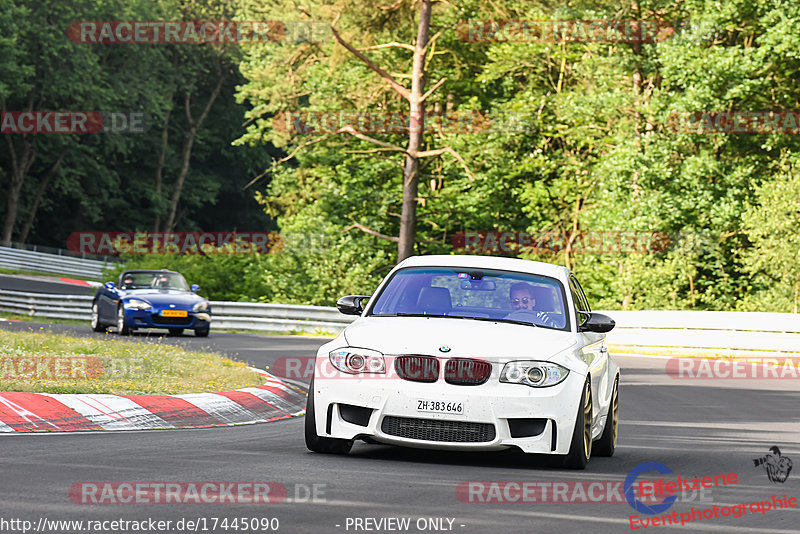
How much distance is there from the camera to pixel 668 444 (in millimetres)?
10703

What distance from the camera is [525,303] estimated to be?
977 centimetres

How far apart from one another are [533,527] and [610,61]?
32545 millimetres

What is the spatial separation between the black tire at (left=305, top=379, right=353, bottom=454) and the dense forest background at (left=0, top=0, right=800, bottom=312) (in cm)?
2364

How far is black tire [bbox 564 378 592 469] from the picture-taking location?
8.54 m

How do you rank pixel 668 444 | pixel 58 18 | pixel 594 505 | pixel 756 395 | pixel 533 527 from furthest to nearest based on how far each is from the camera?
pixel 58 18
pixel 756 395
pixel 668 444
pixel 594 505
pixel 533 527

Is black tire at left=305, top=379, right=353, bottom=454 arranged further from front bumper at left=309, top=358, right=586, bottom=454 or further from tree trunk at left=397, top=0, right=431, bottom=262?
tree trunk at left=397, top=0, right=431, bottom=262

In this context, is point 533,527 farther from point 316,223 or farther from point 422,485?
point 316,223

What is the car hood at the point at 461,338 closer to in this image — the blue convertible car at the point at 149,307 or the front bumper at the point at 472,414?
the front bumper at the point at 472,414

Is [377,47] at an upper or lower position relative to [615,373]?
upper

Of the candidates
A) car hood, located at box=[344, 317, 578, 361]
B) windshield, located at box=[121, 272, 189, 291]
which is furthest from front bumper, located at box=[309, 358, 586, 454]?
windshield, located at box=[121, 272, 189, 291]

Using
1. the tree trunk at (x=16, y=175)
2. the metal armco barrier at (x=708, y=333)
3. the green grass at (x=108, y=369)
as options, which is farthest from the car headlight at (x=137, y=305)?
the tree trunk at (x=16, y=175)

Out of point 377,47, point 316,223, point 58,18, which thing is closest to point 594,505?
point 377,47

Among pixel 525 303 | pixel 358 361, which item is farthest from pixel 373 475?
pixel 525 303

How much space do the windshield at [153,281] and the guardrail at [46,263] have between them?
32.0 m
